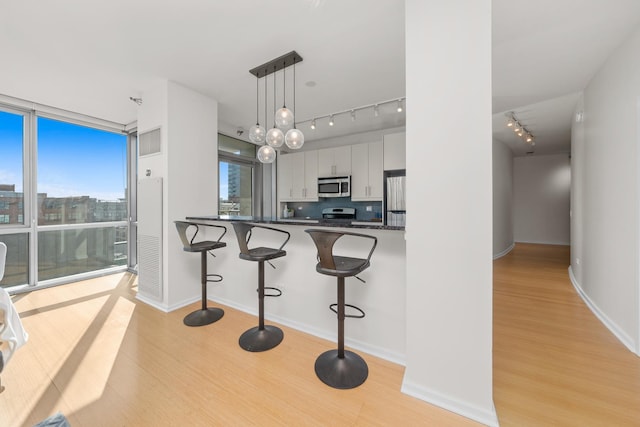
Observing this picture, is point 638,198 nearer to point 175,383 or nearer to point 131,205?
point 175,383

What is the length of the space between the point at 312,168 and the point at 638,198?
14.5 ft

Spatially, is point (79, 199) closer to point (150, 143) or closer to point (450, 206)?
point (150, 143)

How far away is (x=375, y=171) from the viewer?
15.2ft

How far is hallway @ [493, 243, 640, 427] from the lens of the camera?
151 cm

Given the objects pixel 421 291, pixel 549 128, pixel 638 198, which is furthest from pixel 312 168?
pixel 549 128

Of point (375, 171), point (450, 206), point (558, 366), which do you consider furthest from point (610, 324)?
point (375, 171)

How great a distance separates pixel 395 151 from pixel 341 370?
361 centimetres

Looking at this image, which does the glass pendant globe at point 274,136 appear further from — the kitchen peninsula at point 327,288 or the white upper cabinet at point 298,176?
the white upper cabinet at point 298,176

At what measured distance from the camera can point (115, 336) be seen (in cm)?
241

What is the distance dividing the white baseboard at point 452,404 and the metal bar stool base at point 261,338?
1.17 m

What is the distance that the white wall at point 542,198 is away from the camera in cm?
725

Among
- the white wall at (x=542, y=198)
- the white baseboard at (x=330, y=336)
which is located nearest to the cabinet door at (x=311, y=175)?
the white baseboard at (x=330, y=336)

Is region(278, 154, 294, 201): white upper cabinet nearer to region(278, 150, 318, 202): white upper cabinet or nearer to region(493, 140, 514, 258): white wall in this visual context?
region(278, 150, 318, 202): white upper cabinet

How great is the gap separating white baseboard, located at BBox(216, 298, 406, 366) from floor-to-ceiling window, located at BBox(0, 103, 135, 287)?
10.4 ft
